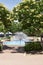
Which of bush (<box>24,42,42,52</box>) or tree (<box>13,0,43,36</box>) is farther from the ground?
tree (<box>13,0,43,36</box>)

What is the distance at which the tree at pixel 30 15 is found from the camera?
63.8ft

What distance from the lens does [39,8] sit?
64.5 feet

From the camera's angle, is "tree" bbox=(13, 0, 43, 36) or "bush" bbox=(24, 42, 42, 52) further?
"bush" bbox=(24, 42, 42, 52)

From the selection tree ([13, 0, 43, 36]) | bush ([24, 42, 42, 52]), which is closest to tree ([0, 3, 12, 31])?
tree ([13, 0, 43, 36])

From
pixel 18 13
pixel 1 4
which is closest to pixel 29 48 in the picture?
pixel 18 13

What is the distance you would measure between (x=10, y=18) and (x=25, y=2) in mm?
2280

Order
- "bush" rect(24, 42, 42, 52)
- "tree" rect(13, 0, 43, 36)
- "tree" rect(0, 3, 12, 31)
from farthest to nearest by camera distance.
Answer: "tree" rect(0, 3, 12, 31) < "bush" rect(24, 42, 42, 52) < "tree" rect(13, 0, 43, 36)

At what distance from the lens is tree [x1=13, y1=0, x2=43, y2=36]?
19.5 m

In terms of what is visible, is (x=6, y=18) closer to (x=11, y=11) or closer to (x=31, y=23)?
(x=11, y=11)

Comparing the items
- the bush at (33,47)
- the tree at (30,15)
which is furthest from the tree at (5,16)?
the bush at (33,47)

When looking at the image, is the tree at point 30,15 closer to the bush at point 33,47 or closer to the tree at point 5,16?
the tree at point 5,16

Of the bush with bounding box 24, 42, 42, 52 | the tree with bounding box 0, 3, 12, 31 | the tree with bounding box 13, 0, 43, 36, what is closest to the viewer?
the tree with bounding box 13, 0, 43, 36

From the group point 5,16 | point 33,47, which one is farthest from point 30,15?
point 33,47

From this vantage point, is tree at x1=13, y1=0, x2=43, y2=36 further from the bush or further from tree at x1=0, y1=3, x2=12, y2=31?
the bush
